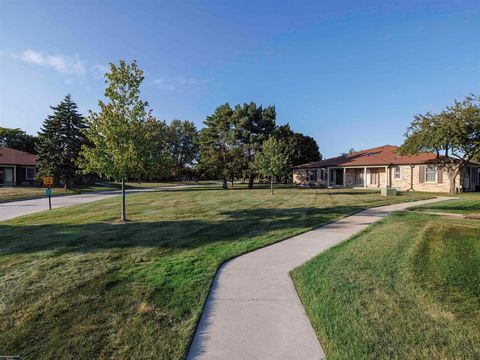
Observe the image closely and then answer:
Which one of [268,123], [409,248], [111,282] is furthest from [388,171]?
[111,282]

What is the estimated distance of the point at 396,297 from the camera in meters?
4.08

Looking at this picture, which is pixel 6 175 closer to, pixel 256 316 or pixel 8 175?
pixel 8 175

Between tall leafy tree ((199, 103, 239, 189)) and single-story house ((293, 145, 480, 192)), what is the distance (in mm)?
11022

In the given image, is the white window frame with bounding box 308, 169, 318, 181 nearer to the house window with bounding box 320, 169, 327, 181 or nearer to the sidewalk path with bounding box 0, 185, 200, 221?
the house window with bounding box 320, 169, 327, 181

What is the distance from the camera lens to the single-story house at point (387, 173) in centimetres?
2700

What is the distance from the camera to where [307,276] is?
4.92 metres

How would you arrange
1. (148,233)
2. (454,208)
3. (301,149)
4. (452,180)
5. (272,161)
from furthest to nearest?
(301,149) → (452,180) → (272,161) → (454,208) → (148,233)

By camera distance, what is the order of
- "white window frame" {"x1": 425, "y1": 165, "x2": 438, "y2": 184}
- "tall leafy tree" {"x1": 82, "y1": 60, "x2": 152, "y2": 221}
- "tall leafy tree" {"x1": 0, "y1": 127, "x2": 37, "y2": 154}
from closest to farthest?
"tall leafy tree" {"x1": 82, "y1": 60, "x2": 152, "y2": 221} < "white window frame" {"x1": 425, "y1": 165, "x2": 438, "y2": 184} < "tall leafy tree" {"x1": 0, "y1": 127, "x2": 37, "y2": 154}

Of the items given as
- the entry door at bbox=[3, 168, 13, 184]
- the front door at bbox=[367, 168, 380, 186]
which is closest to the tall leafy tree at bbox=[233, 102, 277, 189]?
the front door at bbox=[367, 168, 380, 186]

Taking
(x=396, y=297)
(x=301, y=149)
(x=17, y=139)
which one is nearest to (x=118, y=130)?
(x=396, y=297)

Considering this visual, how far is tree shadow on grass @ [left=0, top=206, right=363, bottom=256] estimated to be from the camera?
6894 mm

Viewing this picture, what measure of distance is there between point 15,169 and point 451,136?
43700 millimetres

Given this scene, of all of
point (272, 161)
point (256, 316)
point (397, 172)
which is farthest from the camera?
point (397, 172)

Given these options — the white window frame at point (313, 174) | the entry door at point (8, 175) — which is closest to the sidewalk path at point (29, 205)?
the entry door at point (8, 175)
